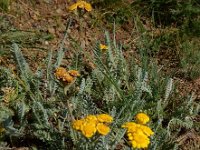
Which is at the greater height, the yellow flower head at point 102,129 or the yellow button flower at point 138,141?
the yellow flower head at point 102,129

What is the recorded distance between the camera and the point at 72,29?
12.7ft

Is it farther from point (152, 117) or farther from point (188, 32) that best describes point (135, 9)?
point (152, 117)

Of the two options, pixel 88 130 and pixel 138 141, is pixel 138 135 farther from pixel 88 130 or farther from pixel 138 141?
pixel 88 130

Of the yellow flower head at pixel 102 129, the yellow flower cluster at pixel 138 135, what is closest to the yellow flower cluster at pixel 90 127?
the yellow flower head at pixel 102 129

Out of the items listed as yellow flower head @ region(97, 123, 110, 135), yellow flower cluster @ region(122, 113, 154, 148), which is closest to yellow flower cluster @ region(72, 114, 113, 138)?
yellow flower head @ region(97, 123, 110, 135)

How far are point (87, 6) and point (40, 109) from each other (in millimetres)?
773

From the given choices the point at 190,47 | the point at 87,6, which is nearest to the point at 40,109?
the point at 87,6

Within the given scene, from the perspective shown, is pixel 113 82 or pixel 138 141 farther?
pixel 113 82

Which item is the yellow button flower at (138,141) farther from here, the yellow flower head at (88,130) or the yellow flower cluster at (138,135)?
the yellow flower head at (88,130)

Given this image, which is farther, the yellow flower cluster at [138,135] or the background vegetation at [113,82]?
the background vegetation at [113,82]

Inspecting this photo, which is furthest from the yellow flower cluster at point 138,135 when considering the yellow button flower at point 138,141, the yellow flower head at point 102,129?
the yellow flower head at point 102,129

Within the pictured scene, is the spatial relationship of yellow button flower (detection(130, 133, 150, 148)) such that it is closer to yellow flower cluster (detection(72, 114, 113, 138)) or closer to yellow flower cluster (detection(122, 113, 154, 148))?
yellow flower cluster (detection(122, 113, 154, 148))

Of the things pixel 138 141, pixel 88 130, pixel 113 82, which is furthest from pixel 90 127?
pixel 113 82

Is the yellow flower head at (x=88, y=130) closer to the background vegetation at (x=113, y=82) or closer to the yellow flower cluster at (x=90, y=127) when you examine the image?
the yellow flower cluster at (x=90, y=127)
